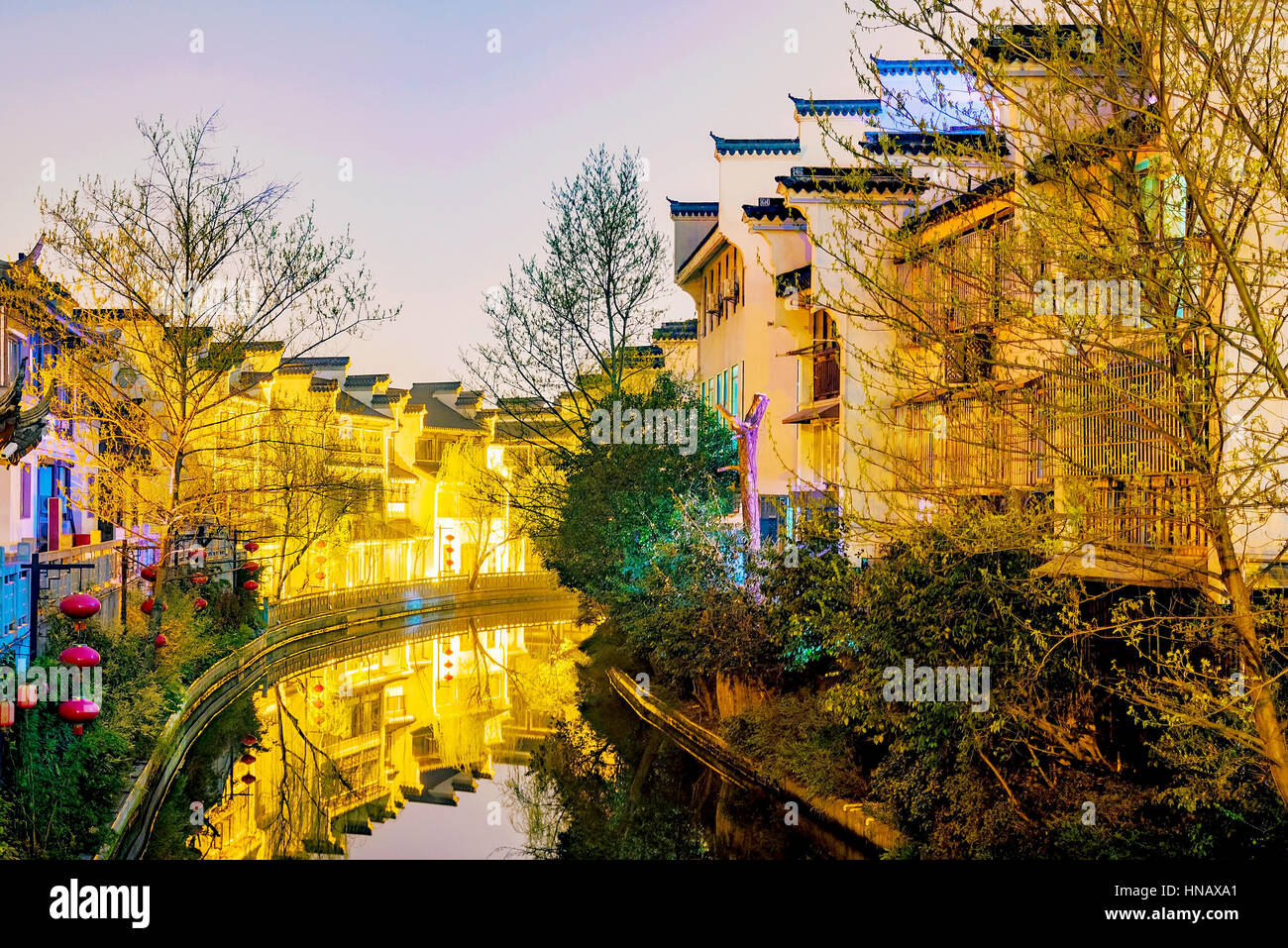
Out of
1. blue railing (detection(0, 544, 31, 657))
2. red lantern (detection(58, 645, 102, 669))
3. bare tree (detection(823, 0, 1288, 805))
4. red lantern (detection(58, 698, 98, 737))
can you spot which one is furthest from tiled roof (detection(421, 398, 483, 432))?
bare tree (detection(823, 0, 1288, 805))

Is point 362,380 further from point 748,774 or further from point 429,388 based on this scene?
point 748,774

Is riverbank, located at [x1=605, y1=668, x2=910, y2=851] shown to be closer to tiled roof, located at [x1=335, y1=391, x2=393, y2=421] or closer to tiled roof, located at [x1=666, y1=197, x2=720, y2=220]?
tiled roof, located at [x1=666, y1=197, x2=720, y2=220]

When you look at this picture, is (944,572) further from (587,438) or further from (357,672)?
(357,672)

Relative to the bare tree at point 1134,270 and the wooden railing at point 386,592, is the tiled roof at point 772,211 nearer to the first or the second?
the bare tree at point 1134,270

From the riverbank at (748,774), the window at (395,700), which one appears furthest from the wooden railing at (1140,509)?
the window at (395,700)

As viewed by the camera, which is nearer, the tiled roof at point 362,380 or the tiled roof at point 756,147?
the tiled roof at point 756,147

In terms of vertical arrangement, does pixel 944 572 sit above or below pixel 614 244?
below

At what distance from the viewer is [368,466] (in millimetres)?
51875

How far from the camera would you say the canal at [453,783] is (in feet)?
56.7

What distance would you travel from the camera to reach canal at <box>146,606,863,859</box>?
56.7 ft

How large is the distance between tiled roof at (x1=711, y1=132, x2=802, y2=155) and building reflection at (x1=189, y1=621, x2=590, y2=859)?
15.2 metres

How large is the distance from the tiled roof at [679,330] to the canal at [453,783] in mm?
15437

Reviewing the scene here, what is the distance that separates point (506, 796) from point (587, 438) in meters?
11.4
